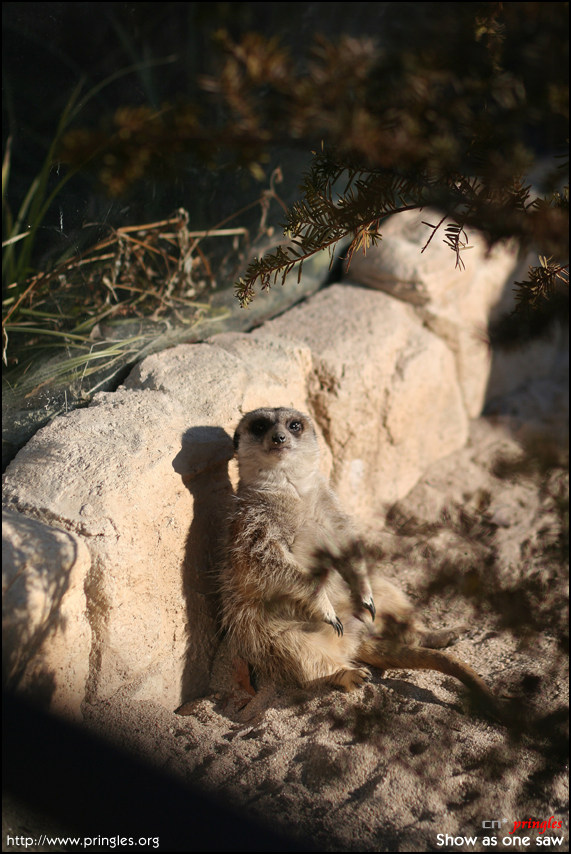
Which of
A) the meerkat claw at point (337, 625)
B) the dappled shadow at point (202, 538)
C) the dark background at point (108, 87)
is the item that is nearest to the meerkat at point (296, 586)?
the meerkat claw at point (337, 625)

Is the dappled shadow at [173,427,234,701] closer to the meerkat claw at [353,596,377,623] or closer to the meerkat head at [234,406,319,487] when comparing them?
the meerkat head at [234,406,319,487]

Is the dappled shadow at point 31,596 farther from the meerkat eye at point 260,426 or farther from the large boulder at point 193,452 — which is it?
the meerkat eye at point 260,426

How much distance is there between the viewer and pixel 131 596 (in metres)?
2.07

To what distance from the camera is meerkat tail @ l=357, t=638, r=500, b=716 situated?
6.92 ft

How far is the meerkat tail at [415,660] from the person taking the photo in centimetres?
211

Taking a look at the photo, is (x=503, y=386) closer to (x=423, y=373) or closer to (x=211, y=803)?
(x=423, y=373)

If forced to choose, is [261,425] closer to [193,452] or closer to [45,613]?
[193,452]

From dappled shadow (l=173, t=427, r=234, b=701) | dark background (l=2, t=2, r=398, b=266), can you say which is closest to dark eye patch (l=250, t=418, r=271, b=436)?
dappled shadow (l=173, t=427, r=234, b=701)

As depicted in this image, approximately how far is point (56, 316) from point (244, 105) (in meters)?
2.13

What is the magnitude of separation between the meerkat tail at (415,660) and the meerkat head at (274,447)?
65 cm

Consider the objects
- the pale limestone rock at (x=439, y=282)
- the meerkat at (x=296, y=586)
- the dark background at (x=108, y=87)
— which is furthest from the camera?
the pale limestone rock at (x=439, y=282)

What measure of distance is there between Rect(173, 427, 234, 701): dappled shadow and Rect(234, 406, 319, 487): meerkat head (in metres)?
0.12

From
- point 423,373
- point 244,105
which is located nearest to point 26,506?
point 244,105

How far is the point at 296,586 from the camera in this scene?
2.24m
